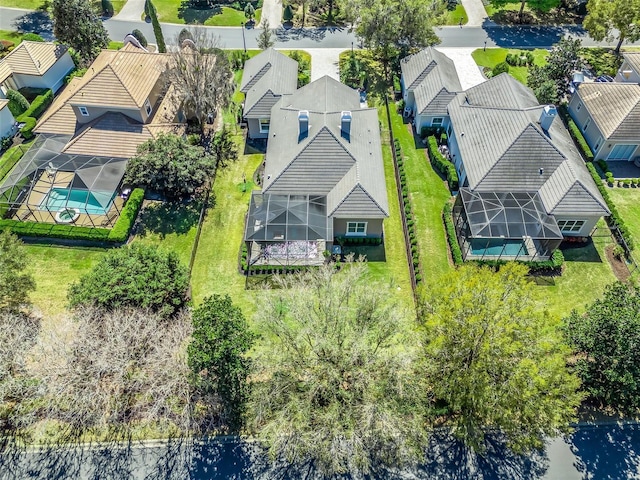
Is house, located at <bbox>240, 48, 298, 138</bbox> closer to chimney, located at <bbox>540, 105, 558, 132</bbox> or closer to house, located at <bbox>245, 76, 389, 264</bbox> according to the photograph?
house, located at <bbox>245, 76, 389, 264</bbox>

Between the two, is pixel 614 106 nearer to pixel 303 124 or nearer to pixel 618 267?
pixel 618 267

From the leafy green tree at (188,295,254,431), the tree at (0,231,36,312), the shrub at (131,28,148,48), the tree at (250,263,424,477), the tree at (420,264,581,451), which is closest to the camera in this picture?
the tree at (250,263,424,477)

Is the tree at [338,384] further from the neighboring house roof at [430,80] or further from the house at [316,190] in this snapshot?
the neighboring house roof at [430,80]

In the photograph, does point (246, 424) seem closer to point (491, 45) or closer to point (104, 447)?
point (104, 447)

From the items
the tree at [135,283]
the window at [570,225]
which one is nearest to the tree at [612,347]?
the window at [570,225]

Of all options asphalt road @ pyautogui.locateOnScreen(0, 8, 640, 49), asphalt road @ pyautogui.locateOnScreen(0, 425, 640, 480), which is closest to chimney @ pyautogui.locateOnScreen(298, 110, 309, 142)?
asphalt road @ pyautogui.locateOnScreen(0, 425, 640, 480)

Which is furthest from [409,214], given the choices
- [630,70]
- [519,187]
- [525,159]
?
[630,70]
